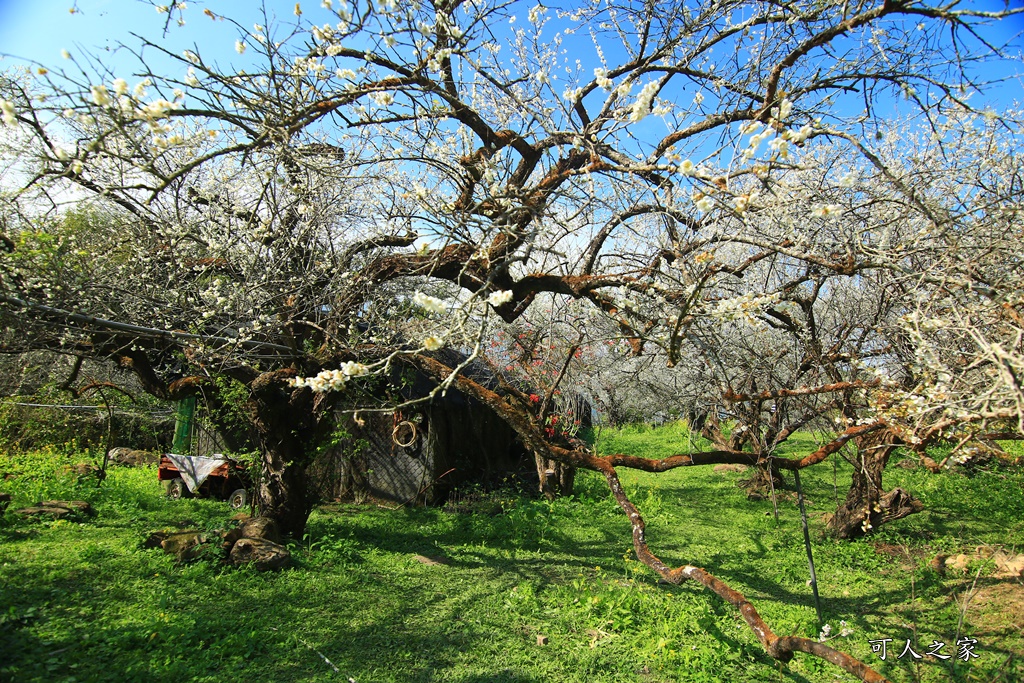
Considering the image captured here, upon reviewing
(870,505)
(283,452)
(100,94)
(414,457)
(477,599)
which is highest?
(100,94)

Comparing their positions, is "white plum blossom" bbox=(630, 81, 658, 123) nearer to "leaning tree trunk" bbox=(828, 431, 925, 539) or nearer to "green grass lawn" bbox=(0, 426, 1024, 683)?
"green grass lawn" bbox=(0, 426, 1024, 683)

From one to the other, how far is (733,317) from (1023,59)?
2.41 meters

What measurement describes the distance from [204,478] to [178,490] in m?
0.81

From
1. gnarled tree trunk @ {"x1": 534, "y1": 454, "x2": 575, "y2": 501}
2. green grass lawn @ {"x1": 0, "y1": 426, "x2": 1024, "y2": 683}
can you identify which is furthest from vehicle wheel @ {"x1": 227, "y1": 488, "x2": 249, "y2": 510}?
gnarled tree trunk @ {"x1": 534, "y1": 454, "x2": 575, "y2": 501}

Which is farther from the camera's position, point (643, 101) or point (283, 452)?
point (283, 452)

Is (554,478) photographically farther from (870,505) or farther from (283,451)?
(283,451)

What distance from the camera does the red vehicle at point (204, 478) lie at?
798cm

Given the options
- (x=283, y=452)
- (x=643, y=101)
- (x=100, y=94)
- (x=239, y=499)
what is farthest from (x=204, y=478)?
(x=643, y=101)

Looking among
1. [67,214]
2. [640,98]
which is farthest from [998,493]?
[67,214]

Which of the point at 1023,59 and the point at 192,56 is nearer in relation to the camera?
the point at 192,56

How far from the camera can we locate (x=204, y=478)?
7965mm

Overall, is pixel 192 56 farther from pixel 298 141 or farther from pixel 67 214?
pixel 67 214

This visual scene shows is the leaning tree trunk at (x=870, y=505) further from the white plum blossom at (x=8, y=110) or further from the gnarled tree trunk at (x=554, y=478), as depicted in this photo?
the white plum blossom at (x=8, y=110)

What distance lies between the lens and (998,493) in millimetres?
8430
